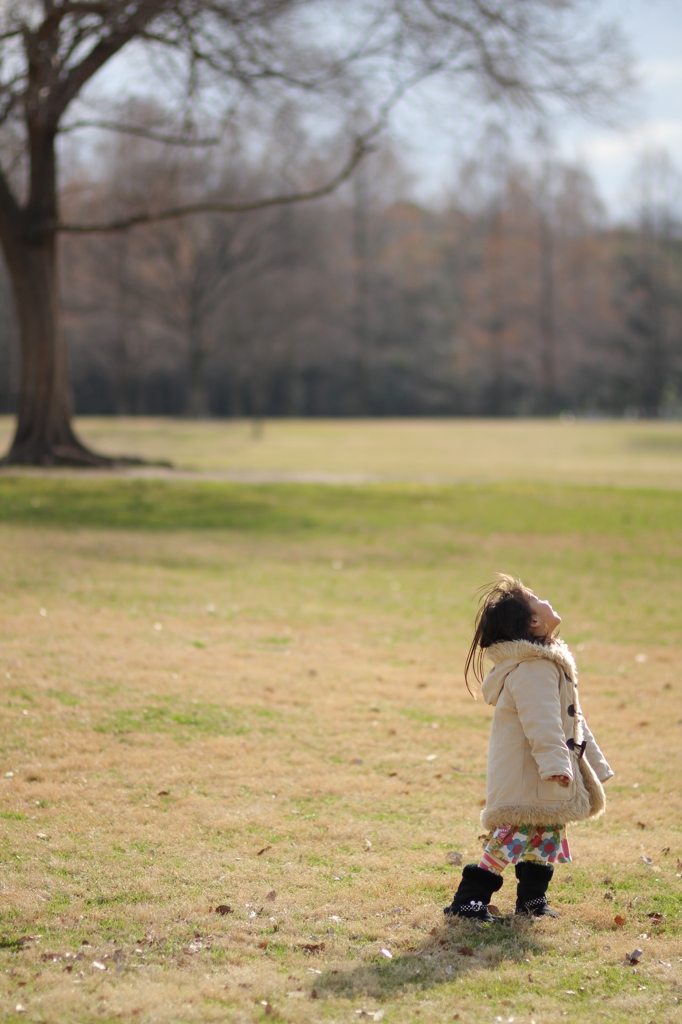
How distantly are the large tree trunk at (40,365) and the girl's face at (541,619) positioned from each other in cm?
1263

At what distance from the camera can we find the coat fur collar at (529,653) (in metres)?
3.89

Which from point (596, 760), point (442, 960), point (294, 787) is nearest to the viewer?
point (442, 960)

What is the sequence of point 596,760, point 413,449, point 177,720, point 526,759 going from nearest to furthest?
point 526,759 → point 596,760 → point 177,720 → point 413,449

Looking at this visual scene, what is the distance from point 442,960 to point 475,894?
37cm

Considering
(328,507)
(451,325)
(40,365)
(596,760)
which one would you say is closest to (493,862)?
(596,760)

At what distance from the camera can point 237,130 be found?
51.0 feet

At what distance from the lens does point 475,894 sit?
391 cm

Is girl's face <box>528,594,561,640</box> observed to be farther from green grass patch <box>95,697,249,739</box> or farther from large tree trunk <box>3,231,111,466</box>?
large tree trunk <box>3,231,111,466</box>

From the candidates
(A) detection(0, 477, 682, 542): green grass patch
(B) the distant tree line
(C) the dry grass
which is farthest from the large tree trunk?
(B) the distant tree line

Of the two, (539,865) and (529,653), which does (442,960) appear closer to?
(539,865)

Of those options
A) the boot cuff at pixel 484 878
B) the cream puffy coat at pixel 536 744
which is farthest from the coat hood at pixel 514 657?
the boot cuff at pixel 484 878

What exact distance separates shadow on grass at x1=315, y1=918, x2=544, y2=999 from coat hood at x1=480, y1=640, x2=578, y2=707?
2.75 ft

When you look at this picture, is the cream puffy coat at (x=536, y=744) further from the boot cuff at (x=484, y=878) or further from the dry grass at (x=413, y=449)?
the dry grass at (x=413, y=449)

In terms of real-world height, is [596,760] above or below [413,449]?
below
